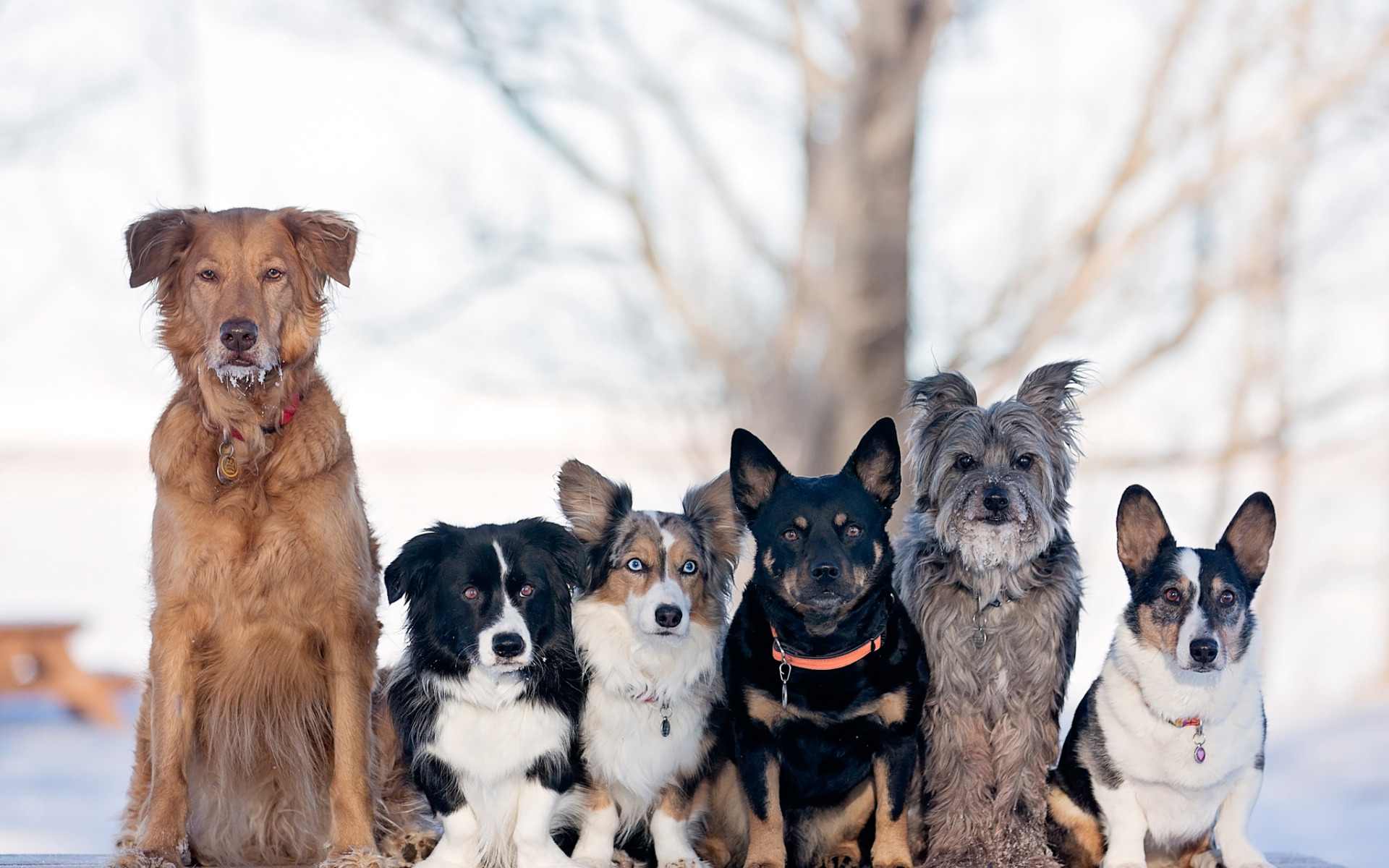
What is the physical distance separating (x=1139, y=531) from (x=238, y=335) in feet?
8.20

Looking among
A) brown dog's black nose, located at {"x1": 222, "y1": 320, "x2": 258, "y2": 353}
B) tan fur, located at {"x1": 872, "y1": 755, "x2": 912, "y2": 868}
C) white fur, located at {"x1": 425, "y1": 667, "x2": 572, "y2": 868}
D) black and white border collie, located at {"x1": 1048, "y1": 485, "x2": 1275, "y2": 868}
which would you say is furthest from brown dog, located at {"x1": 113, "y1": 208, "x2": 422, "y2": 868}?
black and white border collie, located at {"x1": 1048, "y1": 485, "x2": 1275, "y2": 868}

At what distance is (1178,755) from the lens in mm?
3197

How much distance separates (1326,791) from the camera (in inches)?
330

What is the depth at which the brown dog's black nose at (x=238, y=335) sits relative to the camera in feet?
10.6

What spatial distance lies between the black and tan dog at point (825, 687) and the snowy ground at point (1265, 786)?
421cm

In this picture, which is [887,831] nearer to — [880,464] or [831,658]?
[831,658]

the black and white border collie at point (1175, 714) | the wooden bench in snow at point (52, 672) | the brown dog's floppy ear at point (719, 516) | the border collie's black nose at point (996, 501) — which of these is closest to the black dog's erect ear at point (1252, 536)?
the black and white border collie at point (1175, 714)

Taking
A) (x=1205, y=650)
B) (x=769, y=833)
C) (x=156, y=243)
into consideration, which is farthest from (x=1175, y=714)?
(x=156, y=243)

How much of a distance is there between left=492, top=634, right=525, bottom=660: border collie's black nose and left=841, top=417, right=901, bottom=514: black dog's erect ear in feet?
3.51

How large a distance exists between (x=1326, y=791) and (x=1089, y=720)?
622cm

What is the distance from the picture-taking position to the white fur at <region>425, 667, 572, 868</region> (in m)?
3.24

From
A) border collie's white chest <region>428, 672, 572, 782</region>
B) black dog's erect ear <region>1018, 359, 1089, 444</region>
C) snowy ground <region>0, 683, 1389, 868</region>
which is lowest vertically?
snowy ground <region>0, 683, 1389, 868</region>

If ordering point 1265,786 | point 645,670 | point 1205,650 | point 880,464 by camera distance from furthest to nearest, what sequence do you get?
point 1265,786
point 880,464
point 645,670
point 1205,650

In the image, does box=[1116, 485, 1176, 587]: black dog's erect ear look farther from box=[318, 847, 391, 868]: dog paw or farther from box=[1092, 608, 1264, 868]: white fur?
box=[318, 847, 391, 868]: dog paw
